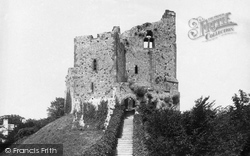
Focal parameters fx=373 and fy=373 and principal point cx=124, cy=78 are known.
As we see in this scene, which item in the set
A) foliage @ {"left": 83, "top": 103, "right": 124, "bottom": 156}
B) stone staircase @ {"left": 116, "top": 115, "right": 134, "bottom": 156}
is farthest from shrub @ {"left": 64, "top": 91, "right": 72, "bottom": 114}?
stone staircase @ {"left": 116, "top": 115, "right": 134, "bottom": 156}

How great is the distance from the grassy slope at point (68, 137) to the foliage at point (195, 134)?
→ 5.60m

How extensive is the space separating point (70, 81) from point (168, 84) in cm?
1228

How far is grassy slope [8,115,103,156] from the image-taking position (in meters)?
32.3

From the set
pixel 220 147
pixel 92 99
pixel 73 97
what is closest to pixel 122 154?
pixel 220 147

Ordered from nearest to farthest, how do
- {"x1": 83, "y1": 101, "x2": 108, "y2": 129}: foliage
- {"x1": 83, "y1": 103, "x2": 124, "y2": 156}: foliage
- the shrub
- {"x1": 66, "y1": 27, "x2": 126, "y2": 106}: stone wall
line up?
{"x1": 83, "y1": 103, "x2": 124, "y2": 156}: foliage
{"x1": 83, "y1": 101, "x2": 108, "y2": 129}: foliage
{"x1": 66, "y1": 27, "x2": 126, "y2": 106}: stone wall
the shrub

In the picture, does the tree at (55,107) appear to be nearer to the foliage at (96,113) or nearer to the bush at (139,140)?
the foliage at (96,113)

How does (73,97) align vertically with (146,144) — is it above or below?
above

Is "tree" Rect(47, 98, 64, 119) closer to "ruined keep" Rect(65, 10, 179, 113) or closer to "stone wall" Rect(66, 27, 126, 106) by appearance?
"ruined keep" Rect(65, 10, 179, 113)

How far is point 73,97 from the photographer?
42875 millimetres

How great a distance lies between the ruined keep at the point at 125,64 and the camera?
40719 millimetres

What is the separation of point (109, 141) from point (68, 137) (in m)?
9.08

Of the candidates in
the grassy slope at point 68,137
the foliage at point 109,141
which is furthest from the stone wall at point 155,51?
the foliage at point 109,141

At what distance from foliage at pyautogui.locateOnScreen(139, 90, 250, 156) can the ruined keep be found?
32.9 ft

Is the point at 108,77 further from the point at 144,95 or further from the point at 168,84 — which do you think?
the point at 168,84
